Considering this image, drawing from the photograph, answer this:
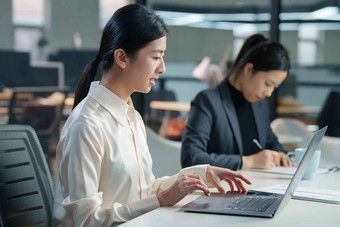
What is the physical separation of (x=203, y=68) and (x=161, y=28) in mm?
2530

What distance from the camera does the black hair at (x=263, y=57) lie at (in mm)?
2508

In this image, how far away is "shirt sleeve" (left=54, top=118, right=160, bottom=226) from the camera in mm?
1349

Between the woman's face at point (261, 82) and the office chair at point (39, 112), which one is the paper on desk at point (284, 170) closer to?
the woman's face at point (261, 82)

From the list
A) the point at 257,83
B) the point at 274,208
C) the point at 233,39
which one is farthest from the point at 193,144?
the point at 233,39

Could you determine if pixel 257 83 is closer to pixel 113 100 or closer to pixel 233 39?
pixel 113 100

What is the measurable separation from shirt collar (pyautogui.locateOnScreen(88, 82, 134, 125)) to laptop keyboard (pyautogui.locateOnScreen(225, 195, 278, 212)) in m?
0.41

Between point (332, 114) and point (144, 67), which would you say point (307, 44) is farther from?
point (144, 67)

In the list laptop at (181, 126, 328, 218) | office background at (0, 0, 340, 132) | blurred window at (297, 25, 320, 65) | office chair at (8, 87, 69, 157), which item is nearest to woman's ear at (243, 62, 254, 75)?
laptop at (181, 126, 328, 218)

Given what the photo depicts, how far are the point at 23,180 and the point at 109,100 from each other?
360 mm

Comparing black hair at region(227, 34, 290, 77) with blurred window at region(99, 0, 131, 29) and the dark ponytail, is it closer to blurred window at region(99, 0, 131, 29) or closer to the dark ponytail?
the dark ponytail

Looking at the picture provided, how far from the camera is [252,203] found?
1446 millimetres

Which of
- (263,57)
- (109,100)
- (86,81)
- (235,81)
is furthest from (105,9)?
(109,100)

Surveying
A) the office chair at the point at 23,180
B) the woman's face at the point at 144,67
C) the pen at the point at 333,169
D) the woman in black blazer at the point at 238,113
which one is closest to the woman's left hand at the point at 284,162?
the woman in black blazer at the point at 238,113

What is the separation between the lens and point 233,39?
4.23 m
